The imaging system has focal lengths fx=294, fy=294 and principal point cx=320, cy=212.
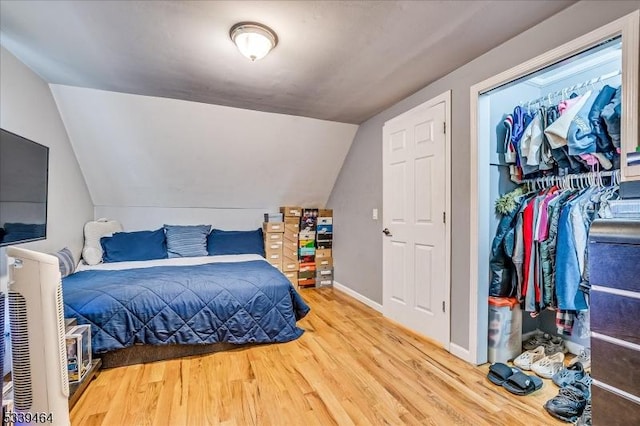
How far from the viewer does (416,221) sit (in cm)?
273

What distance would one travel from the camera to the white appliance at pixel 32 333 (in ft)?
4.28

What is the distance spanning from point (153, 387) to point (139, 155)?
8.38 ft

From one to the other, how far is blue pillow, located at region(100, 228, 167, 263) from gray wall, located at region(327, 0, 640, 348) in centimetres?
236

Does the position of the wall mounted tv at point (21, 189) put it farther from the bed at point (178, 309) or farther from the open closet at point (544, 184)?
the open closet at point (544, 184)

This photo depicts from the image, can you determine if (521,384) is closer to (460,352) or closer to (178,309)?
(460,352)

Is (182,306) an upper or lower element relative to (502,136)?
lower

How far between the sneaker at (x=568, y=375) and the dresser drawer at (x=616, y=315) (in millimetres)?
914

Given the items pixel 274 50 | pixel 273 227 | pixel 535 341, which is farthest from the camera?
pixel 273 227

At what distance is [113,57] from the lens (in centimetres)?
215

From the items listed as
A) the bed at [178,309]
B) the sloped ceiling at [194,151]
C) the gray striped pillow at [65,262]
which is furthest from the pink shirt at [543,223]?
the gray striped pillow at [65,262]

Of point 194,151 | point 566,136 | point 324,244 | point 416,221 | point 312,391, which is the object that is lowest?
A: point 312,391

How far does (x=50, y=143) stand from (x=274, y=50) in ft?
7.47

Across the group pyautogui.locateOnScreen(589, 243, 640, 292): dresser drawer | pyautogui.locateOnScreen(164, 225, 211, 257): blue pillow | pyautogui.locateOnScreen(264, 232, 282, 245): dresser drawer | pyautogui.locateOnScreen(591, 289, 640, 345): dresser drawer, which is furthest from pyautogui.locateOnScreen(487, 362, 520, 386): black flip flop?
pyautogui.locateOnScreen(164, 225, 211, 257): blue pillow

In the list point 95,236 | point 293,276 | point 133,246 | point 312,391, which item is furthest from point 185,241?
point 312,391
